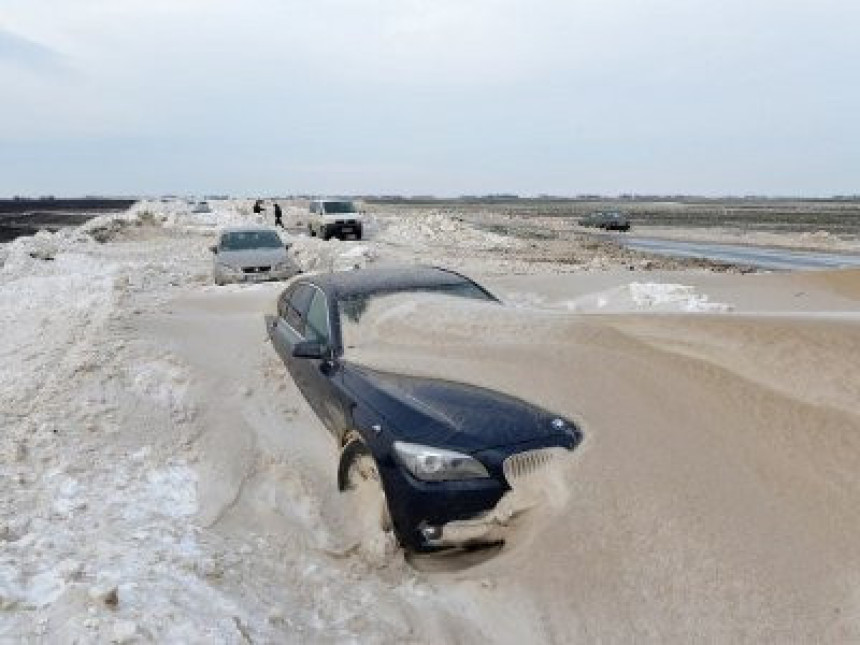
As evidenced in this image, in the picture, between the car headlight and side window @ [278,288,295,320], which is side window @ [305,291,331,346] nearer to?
side window @ [278,288,295,320]

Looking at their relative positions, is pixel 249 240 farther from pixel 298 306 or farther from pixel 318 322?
pixel 318 322

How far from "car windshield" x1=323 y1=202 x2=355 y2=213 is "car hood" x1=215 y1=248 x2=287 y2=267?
18320 mm

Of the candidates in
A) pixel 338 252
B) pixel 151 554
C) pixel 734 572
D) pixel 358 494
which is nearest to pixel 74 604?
pixel 151 554

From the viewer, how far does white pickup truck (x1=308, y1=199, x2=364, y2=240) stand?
115 feet

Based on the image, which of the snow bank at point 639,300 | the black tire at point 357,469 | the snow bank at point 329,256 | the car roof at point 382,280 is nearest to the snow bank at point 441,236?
the snow bank at point 329,256

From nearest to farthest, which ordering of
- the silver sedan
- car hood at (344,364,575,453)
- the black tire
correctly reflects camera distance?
1. car hood at (344,364,575,453)
2. the black tire
3. the silver sedan

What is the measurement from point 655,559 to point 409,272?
12.7 ft

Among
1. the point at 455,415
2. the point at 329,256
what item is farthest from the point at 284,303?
the point at 329,256

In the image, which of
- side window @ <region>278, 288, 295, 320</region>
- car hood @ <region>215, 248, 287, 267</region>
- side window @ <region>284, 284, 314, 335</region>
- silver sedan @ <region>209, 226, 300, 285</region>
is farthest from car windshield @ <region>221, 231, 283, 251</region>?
side window @ <region>284, 284, 314, 335</region>

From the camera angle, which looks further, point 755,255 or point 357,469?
point 755,255

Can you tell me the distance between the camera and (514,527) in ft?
12.7

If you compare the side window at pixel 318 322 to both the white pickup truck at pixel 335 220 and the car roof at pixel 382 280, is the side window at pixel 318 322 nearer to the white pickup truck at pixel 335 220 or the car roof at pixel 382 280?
the car roof at pixel 382 280

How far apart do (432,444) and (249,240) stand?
15.5 meters

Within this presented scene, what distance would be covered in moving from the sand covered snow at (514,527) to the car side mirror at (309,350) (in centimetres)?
43
